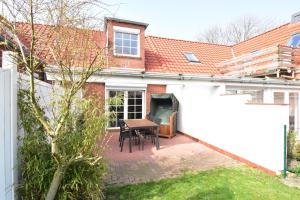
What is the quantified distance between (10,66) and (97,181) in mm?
2314

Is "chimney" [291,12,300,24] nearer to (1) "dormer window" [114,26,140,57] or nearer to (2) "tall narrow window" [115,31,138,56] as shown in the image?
(1) "dormer window" [114,26,140,57]

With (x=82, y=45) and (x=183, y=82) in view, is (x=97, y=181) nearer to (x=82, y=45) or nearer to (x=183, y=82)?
(x=82, y=45)

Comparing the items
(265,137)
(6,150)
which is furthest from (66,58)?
(265,137)

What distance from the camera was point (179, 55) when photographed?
14805mm

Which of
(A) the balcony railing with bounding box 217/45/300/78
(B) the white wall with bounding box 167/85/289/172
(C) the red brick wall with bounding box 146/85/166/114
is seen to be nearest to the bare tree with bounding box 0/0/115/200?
(B) the white wall with bounding box 167/85/289/172

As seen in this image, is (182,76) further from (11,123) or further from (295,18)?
(295,18)

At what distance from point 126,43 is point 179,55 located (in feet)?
15.2

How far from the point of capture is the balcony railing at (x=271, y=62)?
→ 10562mm

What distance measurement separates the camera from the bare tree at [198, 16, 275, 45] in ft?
99.4

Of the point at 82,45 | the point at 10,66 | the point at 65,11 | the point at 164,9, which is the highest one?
the point at 164,9

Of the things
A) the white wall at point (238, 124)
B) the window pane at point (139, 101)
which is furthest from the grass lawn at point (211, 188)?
the window pane at point (139, 101)

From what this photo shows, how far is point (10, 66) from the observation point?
2.94 m

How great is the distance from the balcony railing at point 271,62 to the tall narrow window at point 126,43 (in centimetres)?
620

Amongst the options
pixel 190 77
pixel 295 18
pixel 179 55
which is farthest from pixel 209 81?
pixel 295 18
